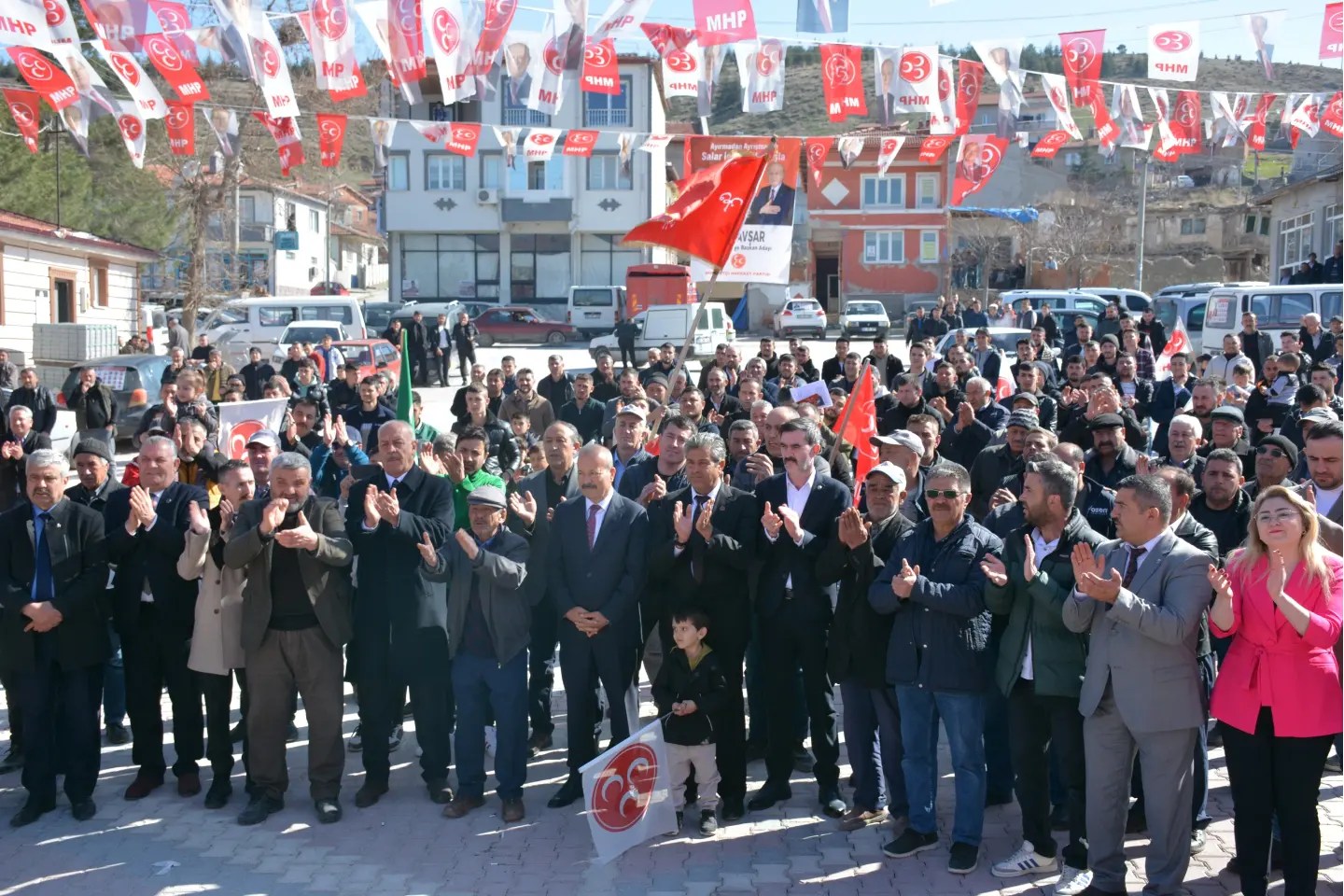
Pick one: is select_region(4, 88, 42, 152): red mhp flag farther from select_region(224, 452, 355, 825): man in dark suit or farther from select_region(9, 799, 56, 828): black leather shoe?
select_region(9, 799, 56, 828): black leather shoe

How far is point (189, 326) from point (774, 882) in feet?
107

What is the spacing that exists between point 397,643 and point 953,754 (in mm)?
2988

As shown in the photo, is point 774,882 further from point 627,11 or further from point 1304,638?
point 627,11

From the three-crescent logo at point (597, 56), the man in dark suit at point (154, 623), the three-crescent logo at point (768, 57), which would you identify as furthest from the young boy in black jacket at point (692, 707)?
the three-crescent logo at point (768, 57)

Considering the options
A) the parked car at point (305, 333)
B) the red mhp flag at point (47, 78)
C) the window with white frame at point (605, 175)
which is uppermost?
the window with white frame at point (605, 175)

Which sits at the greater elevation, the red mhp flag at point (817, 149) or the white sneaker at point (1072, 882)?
the red mhp flag at point (817, 149)

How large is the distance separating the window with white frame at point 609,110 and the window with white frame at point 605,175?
1348 millimetres

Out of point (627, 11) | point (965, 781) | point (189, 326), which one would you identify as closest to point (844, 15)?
point (627, 11)

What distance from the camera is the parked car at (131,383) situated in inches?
739

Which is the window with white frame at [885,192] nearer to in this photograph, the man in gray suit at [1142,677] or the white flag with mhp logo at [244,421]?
the white flag with mhp logo at [244,421]

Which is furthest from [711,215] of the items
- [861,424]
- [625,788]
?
[625,788]

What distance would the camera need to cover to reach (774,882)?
577cm

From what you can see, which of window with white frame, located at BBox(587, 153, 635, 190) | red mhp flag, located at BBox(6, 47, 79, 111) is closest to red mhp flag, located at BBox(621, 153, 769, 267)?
red mhp flag, located at BBox(6, 47, 79, 111)

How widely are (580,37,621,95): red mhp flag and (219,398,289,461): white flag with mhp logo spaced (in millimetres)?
6065
